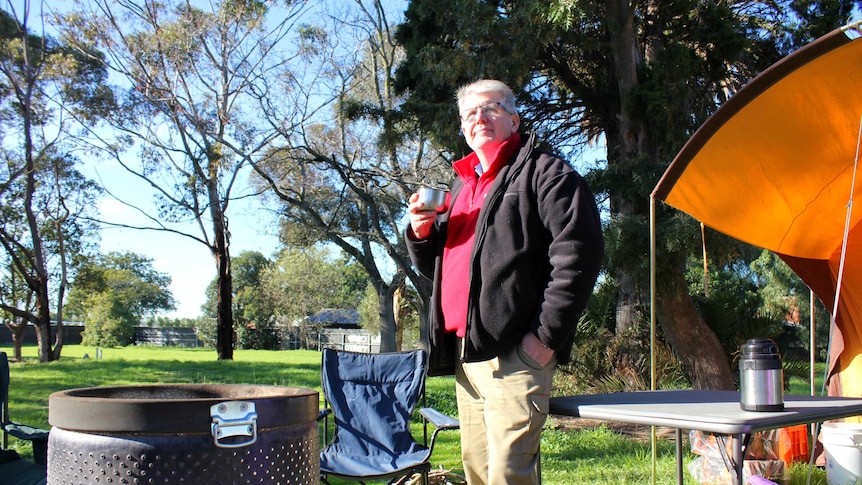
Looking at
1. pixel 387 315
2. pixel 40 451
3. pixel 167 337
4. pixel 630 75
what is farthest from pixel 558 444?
pixel 167 337

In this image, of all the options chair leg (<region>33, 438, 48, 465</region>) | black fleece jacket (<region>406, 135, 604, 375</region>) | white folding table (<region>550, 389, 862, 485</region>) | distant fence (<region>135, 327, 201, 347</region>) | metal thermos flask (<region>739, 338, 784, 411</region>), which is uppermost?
black fleece jacket (<region>406, 135, 604, 375</region>)

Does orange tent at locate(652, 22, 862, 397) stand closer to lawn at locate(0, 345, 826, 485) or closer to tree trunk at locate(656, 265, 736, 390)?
lawn at locate(0, 345, 826, 485)

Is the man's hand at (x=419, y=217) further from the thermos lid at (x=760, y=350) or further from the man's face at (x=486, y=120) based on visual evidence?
the thermos lid at (x=760, y=350)

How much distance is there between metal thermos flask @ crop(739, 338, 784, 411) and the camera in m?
1.99

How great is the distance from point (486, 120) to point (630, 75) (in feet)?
21.0

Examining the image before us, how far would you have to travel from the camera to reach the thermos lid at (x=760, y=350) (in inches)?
79.0

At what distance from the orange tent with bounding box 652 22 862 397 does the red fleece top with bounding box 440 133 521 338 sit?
5.57 ft

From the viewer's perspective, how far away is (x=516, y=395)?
192 centimetres

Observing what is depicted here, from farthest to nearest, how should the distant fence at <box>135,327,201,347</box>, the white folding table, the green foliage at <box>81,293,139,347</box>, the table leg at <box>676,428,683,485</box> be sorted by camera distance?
1. the distant fence at <box>135,327,201,347</box>
2. the green foliage at <box>81,293,139,347</box>
3. the table leg at <box>676,428,683,485</box>
4. the white folding table

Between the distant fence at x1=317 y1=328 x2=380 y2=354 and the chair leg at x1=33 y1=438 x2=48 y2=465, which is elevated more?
the chair leg at x1=33 y1=438 x2=48 y2=465

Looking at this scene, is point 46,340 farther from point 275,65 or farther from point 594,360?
point 594,360

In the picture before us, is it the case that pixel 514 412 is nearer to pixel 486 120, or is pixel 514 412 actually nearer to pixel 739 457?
pixel 739 457

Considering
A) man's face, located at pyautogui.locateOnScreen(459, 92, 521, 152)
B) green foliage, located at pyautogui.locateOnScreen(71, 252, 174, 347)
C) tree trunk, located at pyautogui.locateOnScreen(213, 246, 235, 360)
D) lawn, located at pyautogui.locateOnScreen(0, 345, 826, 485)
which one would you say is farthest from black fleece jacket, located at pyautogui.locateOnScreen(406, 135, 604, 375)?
green foliage, located at pyautogui.locateOnScreen(71, 252, 174, 347)

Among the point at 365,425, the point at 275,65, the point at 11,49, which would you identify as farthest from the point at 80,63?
the point at 365,425
